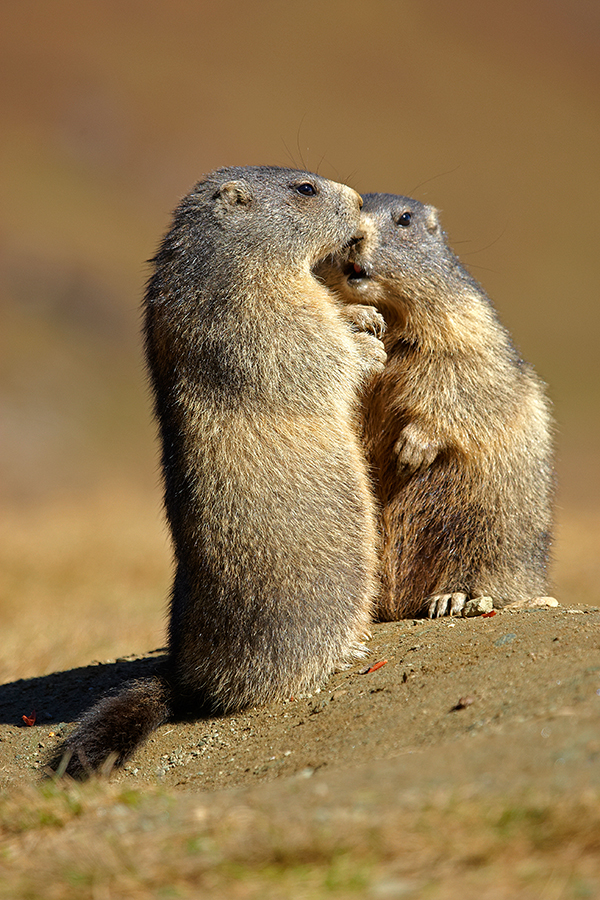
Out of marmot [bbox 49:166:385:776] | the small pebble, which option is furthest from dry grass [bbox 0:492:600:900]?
the small pebble

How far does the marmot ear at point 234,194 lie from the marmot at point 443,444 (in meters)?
0.71

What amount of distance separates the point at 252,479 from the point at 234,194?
6.56ft

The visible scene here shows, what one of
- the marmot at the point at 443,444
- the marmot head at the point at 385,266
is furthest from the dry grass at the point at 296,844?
the marmot head at the point at 385,266

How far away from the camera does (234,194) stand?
608 centimetres

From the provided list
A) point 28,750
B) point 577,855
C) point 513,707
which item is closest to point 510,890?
point 577,855

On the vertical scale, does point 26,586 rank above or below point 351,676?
below

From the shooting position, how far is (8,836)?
3742 mm

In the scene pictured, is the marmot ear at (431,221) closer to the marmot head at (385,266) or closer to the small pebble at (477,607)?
the marmot head at (385,266)

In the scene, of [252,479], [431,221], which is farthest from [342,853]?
[431,221]

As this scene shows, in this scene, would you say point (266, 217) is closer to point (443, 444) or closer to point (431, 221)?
point (431, 221)

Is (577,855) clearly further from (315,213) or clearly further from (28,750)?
(315,213)

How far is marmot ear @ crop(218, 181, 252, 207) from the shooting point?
6.06m

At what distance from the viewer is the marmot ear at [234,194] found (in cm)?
606

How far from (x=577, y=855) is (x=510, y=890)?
0.28m
